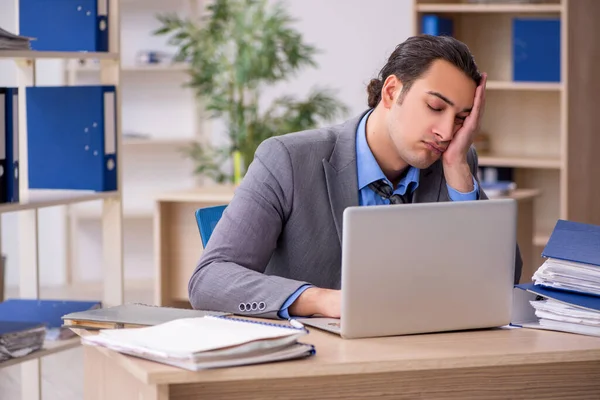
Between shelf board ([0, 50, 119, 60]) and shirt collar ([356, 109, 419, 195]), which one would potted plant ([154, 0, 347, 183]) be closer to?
shelf board ([0, 50, 119, 60])

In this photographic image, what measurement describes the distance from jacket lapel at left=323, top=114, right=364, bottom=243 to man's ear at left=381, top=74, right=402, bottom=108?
0.12m

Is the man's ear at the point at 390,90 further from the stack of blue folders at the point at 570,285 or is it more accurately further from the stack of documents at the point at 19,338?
the stack of documents at the point at 19,338

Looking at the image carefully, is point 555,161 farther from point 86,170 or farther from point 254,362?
point 254,362

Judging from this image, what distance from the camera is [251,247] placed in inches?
88.0

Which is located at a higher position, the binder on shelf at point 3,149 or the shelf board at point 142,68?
the shelf board at point 142,68

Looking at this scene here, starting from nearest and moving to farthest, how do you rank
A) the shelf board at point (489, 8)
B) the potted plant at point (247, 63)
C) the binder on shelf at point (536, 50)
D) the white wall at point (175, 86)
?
the shelf board at point (489, 8), the binder on shelf at point (536, 50), the potted plant at point (247, 63), the white wall at point (175, 86)

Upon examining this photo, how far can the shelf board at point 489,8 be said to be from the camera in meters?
4.98

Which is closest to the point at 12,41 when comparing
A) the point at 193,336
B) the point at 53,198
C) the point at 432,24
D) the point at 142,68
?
the point at 53,198

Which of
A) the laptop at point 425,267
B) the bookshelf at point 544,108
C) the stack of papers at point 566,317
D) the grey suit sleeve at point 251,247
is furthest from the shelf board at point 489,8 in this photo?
the laptop at point 425,267

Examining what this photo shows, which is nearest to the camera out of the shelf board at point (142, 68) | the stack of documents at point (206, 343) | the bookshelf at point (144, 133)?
the stack of documents at point (206, 343)

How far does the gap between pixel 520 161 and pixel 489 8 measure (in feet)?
2.59

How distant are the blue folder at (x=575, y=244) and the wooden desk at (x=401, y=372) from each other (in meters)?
0.15

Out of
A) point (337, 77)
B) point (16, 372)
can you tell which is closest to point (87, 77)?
point (337, 77)

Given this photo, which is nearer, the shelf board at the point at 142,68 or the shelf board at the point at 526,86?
the shelf board at the point at 526,86
